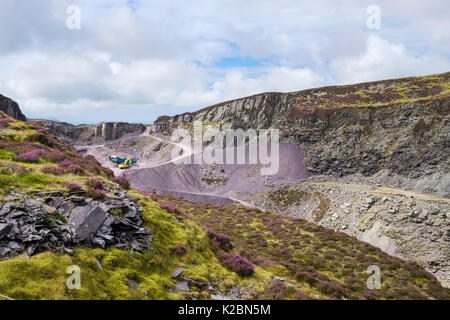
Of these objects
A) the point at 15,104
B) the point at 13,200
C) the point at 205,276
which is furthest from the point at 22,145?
the point at 15,104

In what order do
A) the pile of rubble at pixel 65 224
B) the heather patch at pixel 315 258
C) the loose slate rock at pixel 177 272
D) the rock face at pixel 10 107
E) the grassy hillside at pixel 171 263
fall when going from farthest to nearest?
the rock face at pixel 10 107
the heather patch at pixel 315 258
the loose slate rock at pixel 177 272
the pile of rubble at pixel 65 224
the grassy hillside at pixel 171 263

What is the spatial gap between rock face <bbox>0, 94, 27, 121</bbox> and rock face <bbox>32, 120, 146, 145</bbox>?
197ft

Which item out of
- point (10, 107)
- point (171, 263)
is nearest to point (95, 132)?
point (10, 107)

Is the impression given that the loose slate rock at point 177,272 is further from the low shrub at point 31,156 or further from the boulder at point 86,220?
the low shrub at point 31,156

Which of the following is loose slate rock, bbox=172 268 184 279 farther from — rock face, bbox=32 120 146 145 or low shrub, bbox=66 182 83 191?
rock face, bbox=32 120 146 145

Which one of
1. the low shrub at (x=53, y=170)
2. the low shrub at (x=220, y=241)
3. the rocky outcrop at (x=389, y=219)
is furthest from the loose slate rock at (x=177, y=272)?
the rocky outcrop at (x=389, y=219)

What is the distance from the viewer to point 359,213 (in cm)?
3784

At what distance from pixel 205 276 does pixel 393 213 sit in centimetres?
3265

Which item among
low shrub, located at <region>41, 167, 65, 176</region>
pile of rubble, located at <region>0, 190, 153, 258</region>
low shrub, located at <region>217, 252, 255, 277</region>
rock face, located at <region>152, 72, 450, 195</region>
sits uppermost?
rock face, located at <region>152, 72, 450, 195</region>

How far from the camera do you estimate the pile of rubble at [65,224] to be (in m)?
8.54

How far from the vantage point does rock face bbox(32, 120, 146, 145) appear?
122 meters

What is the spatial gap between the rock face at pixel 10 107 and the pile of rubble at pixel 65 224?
63.9 meters

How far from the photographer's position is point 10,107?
196 feet

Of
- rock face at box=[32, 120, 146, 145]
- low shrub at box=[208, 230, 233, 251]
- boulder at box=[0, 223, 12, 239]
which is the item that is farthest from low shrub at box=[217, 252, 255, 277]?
rock face at box=[32, 120, 146, 145]
